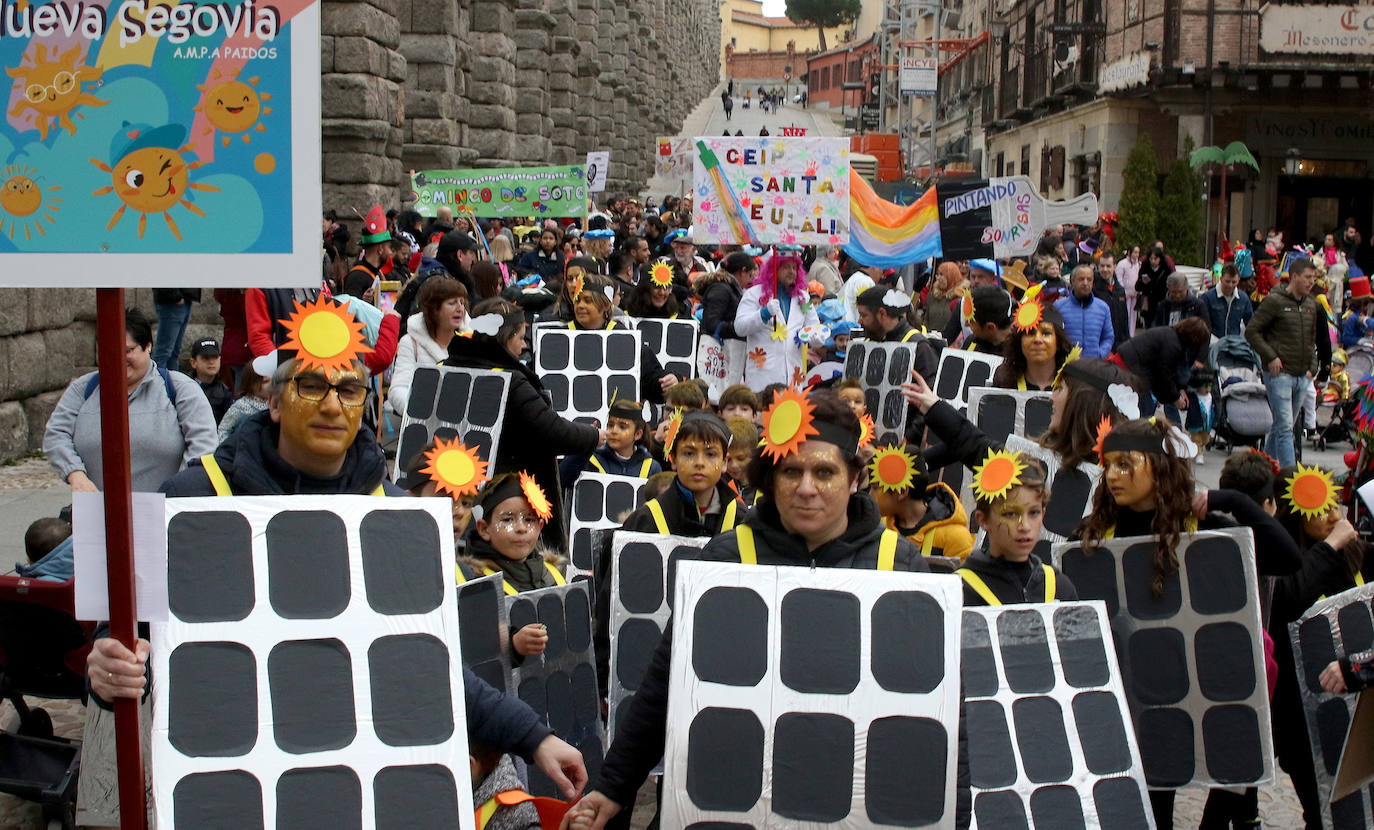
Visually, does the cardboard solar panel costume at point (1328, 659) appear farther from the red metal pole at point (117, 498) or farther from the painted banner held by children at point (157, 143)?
the red metal pole at point (117, 498)

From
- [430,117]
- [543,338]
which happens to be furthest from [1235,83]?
→ [543,338]

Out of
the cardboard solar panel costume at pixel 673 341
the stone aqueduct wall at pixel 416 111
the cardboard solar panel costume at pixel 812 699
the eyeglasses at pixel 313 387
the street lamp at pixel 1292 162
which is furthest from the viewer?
the street lamp at pixel 1292 162

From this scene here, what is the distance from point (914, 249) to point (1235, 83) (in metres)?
24.2

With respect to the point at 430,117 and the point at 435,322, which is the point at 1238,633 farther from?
the point at 430,117

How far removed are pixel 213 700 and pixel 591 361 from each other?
599cm

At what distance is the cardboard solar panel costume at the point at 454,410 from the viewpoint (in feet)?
22.5

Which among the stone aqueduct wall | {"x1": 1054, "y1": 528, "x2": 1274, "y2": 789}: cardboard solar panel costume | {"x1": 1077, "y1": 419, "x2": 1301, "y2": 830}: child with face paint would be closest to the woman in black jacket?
the stone aqueduct wall

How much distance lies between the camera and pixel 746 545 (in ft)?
11.1

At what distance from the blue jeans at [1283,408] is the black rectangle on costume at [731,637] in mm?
10136

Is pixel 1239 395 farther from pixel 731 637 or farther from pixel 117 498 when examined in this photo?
pixel 117 498

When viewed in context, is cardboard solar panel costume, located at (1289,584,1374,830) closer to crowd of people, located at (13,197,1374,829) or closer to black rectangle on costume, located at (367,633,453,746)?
crowd of people, located at (13,197,1374,829)

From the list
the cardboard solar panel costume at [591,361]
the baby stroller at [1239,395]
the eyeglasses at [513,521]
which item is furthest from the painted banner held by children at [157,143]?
the baby stroller at [1239,395]

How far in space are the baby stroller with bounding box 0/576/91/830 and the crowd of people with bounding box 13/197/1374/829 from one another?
30cm

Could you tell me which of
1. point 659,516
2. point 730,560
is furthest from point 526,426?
point 730,560
